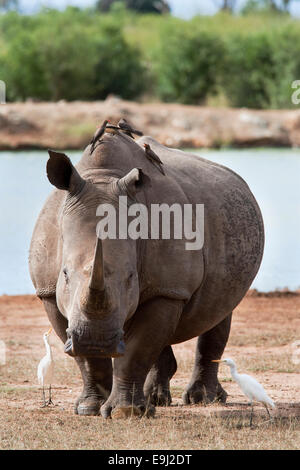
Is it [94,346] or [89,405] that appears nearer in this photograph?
[94,346]

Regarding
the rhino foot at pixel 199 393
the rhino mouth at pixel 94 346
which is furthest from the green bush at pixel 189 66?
the rhino mouth at pixel 94 346

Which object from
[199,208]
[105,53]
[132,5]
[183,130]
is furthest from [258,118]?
[132,5]

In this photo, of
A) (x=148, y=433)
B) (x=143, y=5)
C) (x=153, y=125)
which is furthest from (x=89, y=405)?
(x=143, y=5)

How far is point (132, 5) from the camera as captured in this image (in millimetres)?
91500

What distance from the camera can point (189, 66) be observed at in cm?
4925

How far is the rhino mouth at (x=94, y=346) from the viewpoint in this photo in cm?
613

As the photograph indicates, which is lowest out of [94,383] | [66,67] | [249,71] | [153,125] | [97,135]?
[94,383]

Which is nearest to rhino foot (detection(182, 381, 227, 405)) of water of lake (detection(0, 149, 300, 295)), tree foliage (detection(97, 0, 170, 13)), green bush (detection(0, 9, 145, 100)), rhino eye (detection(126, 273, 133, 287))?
rhino eye (detection(126, 273, 133, 287))

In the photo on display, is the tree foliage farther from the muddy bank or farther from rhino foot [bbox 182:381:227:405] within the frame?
rhino foot [bbox 182:381:227:405]

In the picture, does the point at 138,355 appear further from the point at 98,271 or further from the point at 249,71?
the point at 249,71

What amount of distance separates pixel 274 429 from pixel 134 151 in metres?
2.30

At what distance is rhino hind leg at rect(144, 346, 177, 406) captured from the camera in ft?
27.0

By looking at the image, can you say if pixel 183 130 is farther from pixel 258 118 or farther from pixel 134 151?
pixel 134 151

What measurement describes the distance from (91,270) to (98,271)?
222 millimetres
